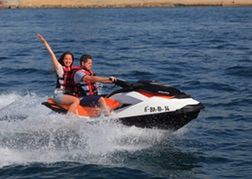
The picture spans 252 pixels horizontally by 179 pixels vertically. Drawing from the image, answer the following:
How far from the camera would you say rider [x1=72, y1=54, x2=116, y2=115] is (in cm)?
781

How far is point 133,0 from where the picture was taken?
307 ft

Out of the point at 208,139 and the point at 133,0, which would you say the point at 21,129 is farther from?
the point at 133,0

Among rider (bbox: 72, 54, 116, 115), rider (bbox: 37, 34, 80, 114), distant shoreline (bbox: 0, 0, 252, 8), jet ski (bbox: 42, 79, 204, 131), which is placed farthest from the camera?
distant shoreline (bbox: 0, 0, 252, 8)

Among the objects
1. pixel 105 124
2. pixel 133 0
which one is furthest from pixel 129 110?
pixel 133 0

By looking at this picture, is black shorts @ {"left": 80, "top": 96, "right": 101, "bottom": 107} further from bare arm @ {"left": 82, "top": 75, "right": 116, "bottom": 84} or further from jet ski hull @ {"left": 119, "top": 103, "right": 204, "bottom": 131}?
jet ski hull @ {"left": 119, "top": 103, "right": 204, "bottom": 131}

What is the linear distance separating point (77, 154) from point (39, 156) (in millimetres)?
541

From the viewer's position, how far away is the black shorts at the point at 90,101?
788cm

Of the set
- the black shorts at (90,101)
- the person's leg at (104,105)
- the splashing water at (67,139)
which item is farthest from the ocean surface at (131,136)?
the black shorts at (90,101)

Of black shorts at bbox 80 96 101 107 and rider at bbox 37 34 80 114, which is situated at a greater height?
rider at bbox 37 34 80 114

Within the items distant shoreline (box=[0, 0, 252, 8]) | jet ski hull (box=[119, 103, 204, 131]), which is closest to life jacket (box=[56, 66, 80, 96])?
jet ski hull (box=[119, 103, 204, 131])

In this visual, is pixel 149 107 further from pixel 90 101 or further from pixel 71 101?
pixel 71 101

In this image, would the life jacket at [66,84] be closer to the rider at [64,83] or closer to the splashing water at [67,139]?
the rider at [64,83]

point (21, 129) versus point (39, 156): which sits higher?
point (21, 129)

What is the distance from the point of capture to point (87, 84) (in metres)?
8.17
